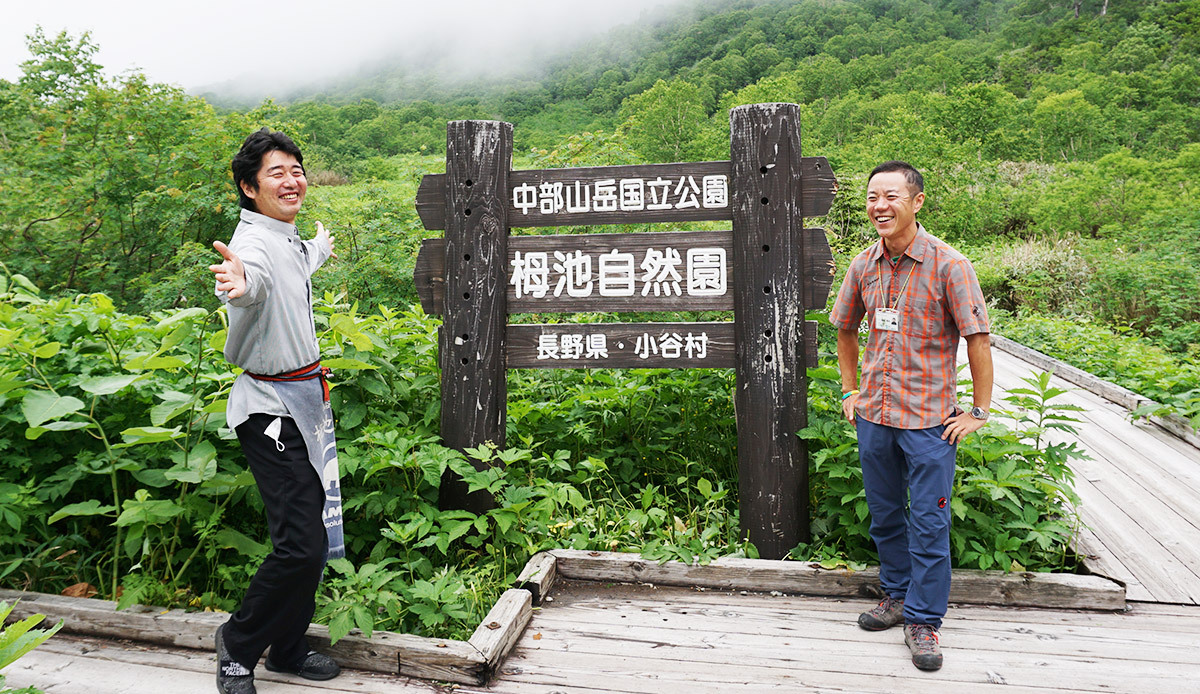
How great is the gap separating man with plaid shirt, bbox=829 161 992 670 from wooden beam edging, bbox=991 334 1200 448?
3.80ft

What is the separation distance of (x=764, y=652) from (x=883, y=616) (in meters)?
0.48

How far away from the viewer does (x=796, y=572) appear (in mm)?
2895

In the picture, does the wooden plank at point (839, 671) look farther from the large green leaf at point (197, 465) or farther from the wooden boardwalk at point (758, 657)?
the large green leaf at point (197, 465)

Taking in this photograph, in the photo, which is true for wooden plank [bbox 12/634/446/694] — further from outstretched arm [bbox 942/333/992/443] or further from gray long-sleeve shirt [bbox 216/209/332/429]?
outstretched arm [bbox 942/333/992/443]

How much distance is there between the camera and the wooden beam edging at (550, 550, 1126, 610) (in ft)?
8.93

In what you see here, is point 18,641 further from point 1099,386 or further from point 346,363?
point 1099,386

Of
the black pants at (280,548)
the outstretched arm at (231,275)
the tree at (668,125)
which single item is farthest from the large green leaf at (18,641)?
the tree at (668,125)

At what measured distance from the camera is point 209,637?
2471mm

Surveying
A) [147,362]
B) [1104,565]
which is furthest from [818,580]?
[147,362]

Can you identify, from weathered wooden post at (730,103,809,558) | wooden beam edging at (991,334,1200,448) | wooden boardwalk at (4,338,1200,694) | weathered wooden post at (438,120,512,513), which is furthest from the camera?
wooden beam edging at (991,334,1200,448)

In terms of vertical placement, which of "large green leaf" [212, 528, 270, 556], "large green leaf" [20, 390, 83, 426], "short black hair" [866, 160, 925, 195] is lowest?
"large green leaf" [212, 528, 270, 556]

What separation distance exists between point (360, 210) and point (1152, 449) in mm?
8055

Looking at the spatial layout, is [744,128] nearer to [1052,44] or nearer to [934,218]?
[934,218]

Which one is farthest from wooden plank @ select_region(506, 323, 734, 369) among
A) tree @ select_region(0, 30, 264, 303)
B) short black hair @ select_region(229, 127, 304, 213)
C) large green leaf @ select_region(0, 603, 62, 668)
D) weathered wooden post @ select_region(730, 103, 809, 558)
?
tree @ select_region(0, 30, 264, 303)
